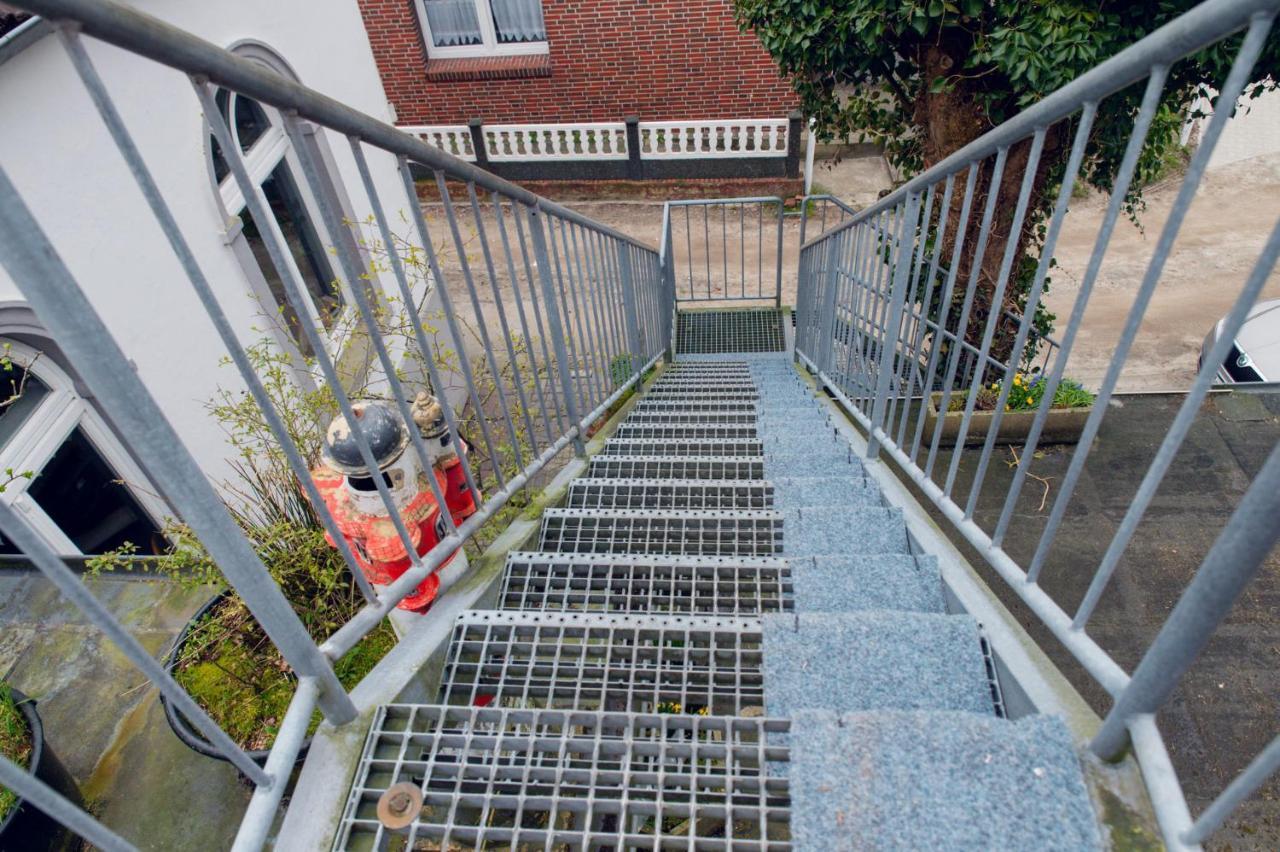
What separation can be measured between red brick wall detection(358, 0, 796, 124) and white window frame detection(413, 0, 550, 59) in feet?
0.62

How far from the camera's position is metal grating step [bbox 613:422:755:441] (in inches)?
148

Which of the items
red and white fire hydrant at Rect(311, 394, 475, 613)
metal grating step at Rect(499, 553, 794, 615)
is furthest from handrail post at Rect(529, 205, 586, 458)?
metal grating step at Rect(499, 553, 794, 615)

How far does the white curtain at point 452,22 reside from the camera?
982cm

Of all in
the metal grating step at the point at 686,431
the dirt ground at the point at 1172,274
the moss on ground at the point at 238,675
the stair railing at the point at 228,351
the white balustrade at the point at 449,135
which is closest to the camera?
the stair railing at the point at 228,351

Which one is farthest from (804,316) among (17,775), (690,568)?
(17,775)

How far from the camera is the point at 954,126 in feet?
15.3

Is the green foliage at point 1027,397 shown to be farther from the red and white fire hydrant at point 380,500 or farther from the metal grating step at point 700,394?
the red and white fire hydrant at point 380,500

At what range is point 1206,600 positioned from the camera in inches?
34.9

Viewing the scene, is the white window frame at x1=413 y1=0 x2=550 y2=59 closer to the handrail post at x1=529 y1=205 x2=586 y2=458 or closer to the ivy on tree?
the ivy on tree

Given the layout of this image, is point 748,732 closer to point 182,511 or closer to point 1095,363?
point 182,511

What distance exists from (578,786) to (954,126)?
4967 millimetres

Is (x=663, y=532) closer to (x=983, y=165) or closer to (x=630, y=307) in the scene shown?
(x=630, y=307)

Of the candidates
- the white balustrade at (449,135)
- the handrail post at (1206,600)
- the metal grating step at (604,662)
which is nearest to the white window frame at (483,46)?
the white balustrade at (449,135)

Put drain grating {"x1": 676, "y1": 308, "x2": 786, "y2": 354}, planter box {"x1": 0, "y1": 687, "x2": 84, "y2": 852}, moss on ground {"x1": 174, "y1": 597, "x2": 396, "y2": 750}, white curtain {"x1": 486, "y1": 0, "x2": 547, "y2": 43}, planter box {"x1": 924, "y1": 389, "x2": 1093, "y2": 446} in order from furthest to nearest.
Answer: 1. white curtain {"x1": 486, "y1": 0, "x2": 547, "y2": 43}
2. drain grating {"x1": 676, "y1": 308, "x2": 786, "y2": 354}
3. planter box {"x1": 924, "y1": 389, "x2": 1093, "y2": 446}
4. moss on ground {"x1": 174, "y1": 597, "x2": 396, "y2": 750}
5. planter box {"x1": 0, "y1": 687, "x2": 84, "y2": 852}
